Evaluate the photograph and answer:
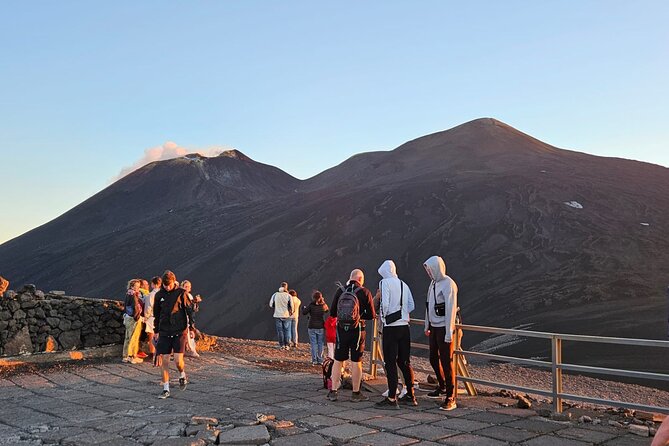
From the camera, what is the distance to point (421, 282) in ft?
106

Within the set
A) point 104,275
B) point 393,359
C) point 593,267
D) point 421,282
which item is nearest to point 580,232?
point 593,267

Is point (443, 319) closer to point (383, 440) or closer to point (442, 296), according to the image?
point (442, 296)

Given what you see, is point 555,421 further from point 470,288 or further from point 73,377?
point 470,288

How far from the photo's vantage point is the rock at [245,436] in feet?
16.8

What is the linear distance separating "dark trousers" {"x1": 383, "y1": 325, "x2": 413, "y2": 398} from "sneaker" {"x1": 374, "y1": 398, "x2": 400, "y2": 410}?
0.27 feet

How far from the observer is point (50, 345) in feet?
37.7

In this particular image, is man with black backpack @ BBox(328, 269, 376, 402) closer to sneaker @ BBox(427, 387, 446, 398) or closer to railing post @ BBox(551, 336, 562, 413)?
sneaker @ BBox(427, 387, 446, 398)

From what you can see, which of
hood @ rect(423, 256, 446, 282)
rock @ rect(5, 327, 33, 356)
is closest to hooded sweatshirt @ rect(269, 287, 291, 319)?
rock @ rect(5, 327, 33, 356)

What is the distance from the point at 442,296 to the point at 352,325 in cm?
117

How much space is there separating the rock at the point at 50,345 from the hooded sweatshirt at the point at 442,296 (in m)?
8.62

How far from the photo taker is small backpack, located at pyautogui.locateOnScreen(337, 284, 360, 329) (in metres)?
6.81

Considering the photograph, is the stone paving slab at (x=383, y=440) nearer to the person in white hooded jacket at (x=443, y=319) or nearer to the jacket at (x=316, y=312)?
the person in white hooded jacket at (x=443, y=319)

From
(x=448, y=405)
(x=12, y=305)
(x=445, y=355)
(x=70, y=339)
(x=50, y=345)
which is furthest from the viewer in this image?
(x=70, y=339)

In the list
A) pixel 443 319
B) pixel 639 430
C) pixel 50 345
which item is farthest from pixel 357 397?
pixel 50 345
